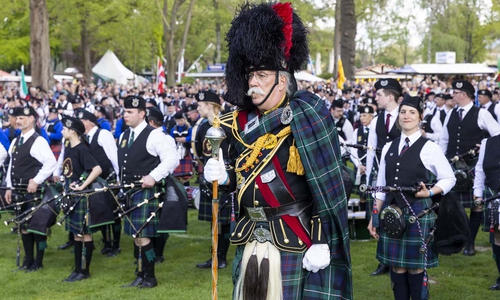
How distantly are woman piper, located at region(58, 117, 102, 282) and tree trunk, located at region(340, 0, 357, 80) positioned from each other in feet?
46.3

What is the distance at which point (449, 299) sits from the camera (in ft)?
20.0

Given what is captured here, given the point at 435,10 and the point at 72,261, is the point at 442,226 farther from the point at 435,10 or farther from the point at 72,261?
the point at 435,10

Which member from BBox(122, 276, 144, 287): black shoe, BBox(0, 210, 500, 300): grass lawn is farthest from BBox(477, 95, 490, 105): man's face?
BBox(122, 276, 144, 287): black shoe

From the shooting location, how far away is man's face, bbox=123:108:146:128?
21.8 feet

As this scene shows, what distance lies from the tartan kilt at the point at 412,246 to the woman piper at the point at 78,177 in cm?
333

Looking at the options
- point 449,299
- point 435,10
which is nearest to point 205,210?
point 449,299

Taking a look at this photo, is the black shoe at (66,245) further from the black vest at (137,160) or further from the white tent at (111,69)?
the white tent at (111,69)

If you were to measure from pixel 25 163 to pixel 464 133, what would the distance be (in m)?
5.24

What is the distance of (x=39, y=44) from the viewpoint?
22109 millimetres

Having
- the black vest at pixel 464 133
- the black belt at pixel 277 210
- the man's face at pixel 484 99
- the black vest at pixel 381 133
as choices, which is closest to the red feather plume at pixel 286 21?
the black belt at pixel 277 210

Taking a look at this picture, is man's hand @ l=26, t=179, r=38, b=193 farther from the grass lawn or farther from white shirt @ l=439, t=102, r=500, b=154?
white shirt @ l=439, t=102, r=500, b=154

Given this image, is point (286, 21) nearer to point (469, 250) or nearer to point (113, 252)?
A: point (469, 250)

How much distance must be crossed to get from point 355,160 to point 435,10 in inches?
1778

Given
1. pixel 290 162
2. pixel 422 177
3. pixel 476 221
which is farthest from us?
pixel 476 221
